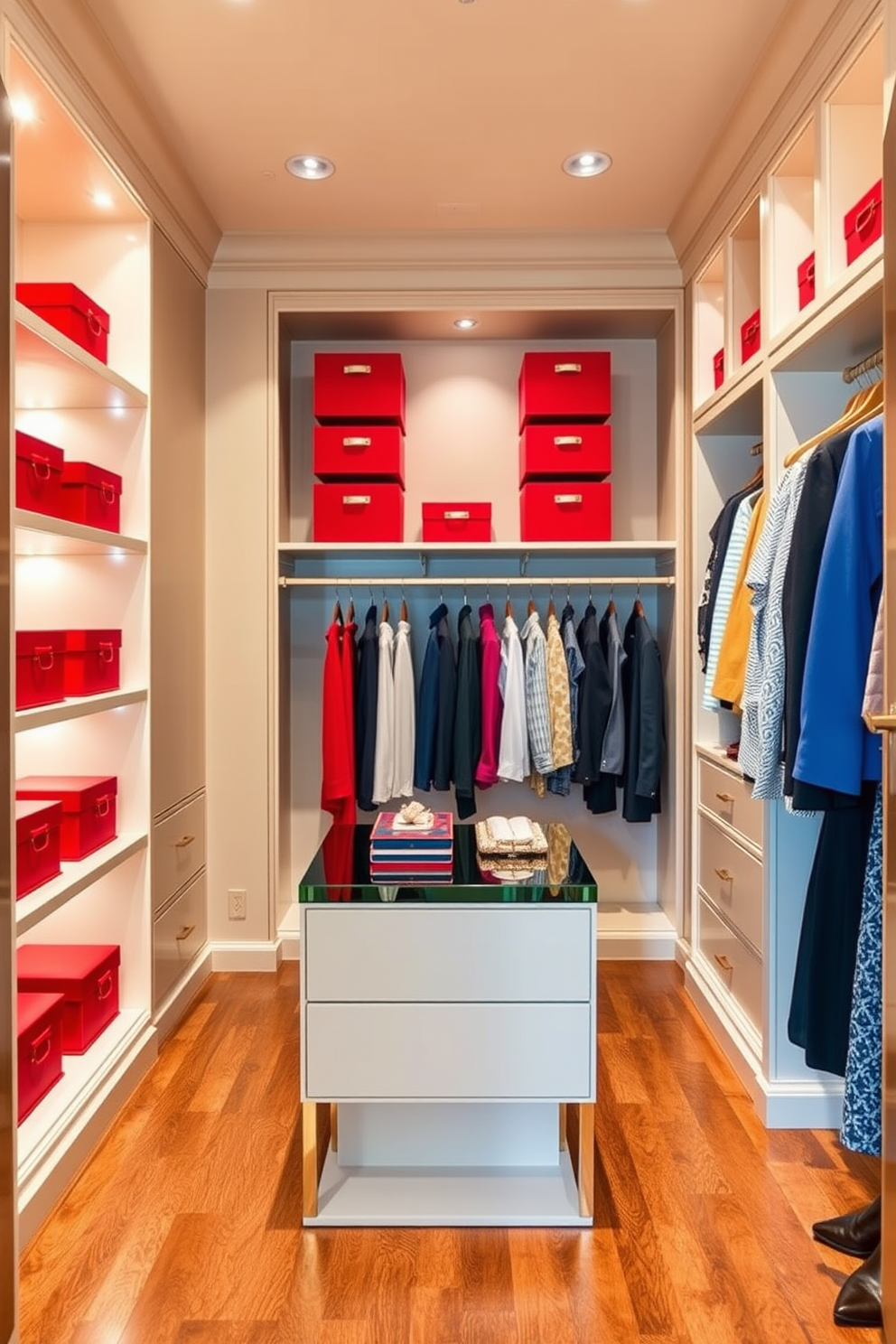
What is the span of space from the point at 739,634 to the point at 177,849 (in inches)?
74.8

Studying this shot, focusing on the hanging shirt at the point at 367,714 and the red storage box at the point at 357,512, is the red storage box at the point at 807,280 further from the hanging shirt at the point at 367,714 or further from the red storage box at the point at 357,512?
the hanging shirt at the point at 367,714

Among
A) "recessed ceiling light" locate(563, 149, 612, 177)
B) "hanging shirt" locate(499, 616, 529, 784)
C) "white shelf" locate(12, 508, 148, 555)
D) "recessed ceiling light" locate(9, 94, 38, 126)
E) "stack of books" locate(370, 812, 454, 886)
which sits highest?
"recessed ceiling light" locate(563, 149, 612, 177)

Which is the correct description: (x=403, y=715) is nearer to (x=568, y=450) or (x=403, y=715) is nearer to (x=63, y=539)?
(x=568, y=450)

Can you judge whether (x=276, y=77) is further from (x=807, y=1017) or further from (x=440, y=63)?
(x=807, y=1017)

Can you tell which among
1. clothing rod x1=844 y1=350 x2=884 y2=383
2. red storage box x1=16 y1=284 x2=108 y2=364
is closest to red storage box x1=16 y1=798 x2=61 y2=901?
red storage box x1=16 y1=284 x2=108 y2=364

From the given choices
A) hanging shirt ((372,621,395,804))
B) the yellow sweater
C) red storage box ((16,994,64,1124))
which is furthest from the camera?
hanging shirt ((372,621,395,804))

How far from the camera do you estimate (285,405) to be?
3.65 metres

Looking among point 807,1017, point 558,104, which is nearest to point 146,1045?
point 807,1017

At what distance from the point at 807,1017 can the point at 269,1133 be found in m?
1.35

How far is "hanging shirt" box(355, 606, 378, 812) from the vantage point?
3492 mm

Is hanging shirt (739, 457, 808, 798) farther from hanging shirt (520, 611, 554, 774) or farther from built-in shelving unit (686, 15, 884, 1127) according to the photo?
hanging shirt (520, 611, 554, 774)

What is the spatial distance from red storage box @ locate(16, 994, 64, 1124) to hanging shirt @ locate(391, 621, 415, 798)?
150 cm

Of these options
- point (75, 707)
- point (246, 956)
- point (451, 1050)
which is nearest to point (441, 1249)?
point (451, 1050)

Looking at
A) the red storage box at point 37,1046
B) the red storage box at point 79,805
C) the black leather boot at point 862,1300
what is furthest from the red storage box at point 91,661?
the black leather boot at point 862,1300
